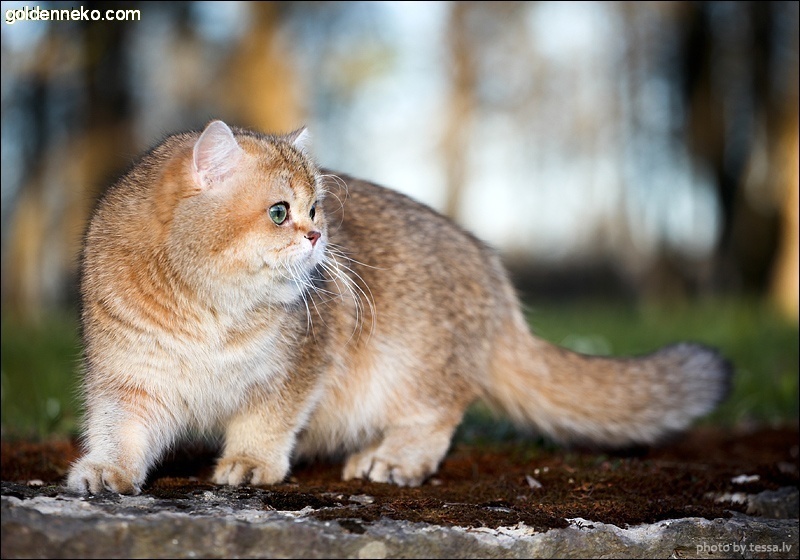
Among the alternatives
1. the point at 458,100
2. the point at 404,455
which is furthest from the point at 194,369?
the point at 458,100

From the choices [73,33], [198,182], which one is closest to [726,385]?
[198,182]

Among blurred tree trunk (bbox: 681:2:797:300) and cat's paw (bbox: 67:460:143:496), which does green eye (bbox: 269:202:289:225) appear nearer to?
cat's paw (bbox: 67:460:143:496)

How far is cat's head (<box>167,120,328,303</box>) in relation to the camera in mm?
3209

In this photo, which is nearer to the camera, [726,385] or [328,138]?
[726,385]

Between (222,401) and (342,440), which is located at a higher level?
(222,401)

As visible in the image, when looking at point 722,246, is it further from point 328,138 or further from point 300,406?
point 300,406

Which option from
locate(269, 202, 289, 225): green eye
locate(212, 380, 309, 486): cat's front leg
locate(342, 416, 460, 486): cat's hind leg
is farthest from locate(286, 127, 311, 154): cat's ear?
locate(342, 416, 460, 486): cat's hind leg

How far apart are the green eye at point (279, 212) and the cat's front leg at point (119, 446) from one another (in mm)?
874

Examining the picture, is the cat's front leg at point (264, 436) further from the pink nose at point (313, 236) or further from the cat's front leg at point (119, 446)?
the pink nose at point (313, 236)

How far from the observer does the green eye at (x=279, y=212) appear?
3275 millimetres

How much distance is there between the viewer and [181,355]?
323 centimetres

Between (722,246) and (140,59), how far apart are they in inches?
453

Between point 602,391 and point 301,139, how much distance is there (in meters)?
2.14

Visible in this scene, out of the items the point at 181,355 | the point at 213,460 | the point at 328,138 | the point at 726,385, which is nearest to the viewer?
the point at 181,355
